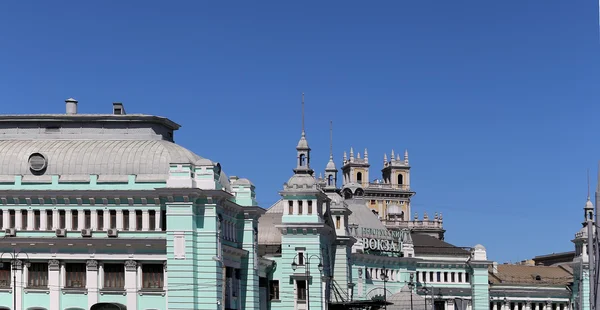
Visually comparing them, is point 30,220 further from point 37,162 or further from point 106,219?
point 106,219

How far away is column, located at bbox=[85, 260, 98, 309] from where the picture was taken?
354ft

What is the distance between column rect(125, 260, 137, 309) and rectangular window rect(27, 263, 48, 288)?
22.0ft

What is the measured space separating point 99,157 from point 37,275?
411 inches

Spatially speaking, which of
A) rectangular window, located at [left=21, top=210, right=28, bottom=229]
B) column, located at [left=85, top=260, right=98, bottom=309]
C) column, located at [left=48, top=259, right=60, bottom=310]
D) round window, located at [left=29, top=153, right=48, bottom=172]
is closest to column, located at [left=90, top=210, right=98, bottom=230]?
column, located at [left=85, top=260, right=98, bottom=309]

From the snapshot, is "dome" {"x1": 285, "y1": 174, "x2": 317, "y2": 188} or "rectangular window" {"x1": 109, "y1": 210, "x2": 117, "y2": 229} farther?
"dome" {"x1": 285, "y1": 174, "x2": 317, "y2": 188}

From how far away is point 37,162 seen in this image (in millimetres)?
111938

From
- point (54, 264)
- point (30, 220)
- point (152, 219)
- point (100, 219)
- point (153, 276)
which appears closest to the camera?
point (153, 276)

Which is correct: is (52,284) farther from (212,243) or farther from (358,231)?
(358,231)

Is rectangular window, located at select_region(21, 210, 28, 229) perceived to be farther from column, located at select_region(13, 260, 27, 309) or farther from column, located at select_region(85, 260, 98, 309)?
column, located at select_region(85, 260, 98, 309)

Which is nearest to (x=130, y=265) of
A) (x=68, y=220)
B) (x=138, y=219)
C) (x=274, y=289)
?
(x=138, y=219)

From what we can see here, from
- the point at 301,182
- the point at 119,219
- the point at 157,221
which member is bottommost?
the point at 157,221

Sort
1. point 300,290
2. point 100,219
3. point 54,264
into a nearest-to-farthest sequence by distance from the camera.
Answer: point 54,264
point 100,219
point 300,290

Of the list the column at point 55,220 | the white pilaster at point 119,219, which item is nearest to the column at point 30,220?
the column at point 55,220

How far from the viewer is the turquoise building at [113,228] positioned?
107 metres
